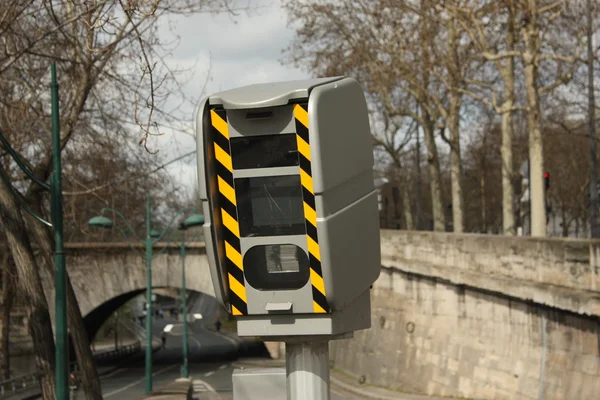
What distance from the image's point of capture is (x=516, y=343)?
64.4ft

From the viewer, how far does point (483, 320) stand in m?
21.4

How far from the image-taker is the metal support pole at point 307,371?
16.4ft

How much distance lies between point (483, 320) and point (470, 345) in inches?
42.0

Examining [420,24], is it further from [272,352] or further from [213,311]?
[213,311]

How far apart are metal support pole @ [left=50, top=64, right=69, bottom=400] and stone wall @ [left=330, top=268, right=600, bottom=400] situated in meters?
8.67

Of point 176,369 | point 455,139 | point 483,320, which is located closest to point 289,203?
point 483,320

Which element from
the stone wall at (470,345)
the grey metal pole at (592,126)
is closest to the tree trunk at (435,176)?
the stone wall at (470,345)

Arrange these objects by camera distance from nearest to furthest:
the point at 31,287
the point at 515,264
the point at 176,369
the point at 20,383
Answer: the point at 31,287 → the point at 515,264 → the point at 20,383 → the point at 176,369

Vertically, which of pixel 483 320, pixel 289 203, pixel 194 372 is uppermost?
pixel 289 203

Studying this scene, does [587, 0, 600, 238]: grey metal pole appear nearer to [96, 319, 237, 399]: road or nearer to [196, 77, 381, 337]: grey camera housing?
[96, 319, 237, 399]: road

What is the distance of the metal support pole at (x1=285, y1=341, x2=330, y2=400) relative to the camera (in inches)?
197

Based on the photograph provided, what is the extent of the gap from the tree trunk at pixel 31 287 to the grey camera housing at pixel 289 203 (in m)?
7.91

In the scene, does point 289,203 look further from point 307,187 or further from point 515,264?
point 515,264

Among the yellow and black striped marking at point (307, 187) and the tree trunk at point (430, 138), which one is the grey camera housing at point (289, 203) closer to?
the yellow and black striped marking at point (307, 187)
